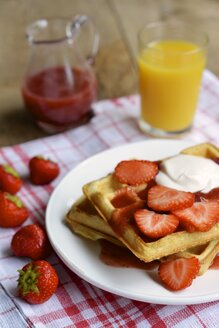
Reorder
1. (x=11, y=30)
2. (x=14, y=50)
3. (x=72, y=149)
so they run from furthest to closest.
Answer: (x=11, y=30), (x=14, y=50), (x=72, y=149)

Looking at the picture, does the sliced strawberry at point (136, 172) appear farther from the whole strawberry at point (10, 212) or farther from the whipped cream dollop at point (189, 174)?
the whole strawberry at point (10, 212)

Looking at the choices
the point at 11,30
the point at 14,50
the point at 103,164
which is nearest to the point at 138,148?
the point at 103,164

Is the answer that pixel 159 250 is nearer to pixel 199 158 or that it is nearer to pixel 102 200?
pixel 102 200

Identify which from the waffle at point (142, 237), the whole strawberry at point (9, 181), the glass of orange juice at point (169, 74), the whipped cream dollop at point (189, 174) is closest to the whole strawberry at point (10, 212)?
the whole strawberry at point (9, 181)

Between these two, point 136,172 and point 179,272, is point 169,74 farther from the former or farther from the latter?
point 179,272

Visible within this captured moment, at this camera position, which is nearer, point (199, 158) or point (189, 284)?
point (189, 284)

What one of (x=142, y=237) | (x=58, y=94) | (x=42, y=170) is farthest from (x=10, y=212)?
(x=58, y=94)
